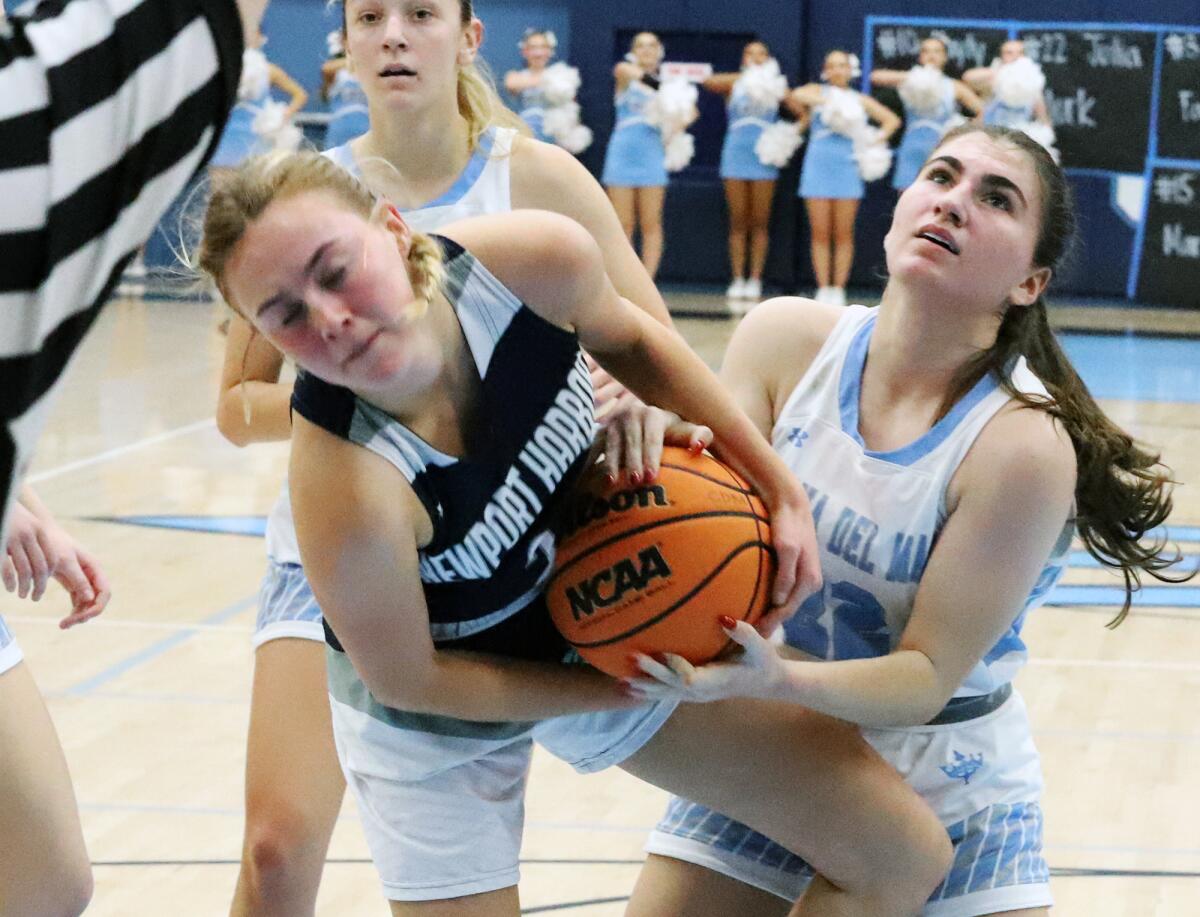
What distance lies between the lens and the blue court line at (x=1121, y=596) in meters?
5.57

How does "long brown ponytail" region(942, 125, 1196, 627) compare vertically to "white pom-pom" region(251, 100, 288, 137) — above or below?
above

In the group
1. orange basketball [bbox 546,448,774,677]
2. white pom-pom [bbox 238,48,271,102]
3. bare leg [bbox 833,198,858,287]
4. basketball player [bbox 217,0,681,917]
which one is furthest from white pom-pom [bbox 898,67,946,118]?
orange basketball [bbox 546,448,774,677]

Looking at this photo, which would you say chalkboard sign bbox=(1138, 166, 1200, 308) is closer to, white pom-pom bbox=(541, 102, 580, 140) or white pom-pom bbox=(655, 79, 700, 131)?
white pom-pom bbox=(655, 79, 700, 131)

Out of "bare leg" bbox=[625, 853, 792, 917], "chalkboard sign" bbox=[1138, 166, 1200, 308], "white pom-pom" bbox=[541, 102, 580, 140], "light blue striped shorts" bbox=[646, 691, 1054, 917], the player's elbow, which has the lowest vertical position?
"chalkboard sign" bbox=[1138, 166, 1200, 308]

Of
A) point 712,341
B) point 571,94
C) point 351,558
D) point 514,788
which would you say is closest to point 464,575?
point 351,558

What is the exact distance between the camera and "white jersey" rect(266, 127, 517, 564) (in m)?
2.77

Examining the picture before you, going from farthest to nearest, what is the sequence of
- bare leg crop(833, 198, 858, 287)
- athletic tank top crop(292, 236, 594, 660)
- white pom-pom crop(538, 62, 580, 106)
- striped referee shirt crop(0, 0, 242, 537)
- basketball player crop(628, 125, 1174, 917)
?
white pom-pom crop(538, 62, 580, 106) < bare leg crop(833, 198, 858, 287) < basketball player crop(628, 125, 1174, 917) < athletic tank top crop(292, 236, 594, 660) < striped referee shirt crop(0, 0, 242, 537)

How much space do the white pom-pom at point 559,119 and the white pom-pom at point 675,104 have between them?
33.2 inches

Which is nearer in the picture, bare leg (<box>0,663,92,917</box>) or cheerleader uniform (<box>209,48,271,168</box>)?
bare leg (<box>0,663,92,917</box>)

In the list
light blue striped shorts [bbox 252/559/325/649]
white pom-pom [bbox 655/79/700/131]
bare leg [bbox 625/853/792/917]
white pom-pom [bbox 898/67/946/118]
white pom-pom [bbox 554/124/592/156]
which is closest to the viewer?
bare leg [bbox 625/853/792/917]

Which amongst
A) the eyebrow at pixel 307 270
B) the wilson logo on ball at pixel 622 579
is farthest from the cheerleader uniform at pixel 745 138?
the eyebrow at pixel 307 270

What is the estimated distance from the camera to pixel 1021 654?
7.87 feet

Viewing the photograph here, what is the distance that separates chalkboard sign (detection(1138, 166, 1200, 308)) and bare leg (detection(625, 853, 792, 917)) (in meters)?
12.1

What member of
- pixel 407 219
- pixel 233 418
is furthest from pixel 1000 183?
pixel 233 418
